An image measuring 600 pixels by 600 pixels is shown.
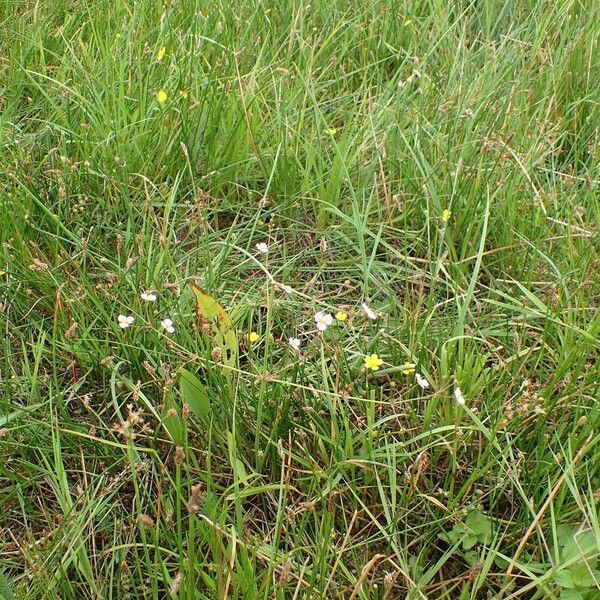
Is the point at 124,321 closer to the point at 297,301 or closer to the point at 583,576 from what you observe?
the point at 297,301

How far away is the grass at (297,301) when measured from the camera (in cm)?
129

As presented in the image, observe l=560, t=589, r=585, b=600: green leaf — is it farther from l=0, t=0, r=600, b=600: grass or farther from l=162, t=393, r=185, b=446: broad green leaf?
l=162, t=393, r=185, b=446: broad green leaf

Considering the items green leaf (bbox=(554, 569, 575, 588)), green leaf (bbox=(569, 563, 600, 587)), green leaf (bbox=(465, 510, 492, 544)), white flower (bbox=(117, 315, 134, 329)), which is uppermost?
white flower (bbox=(117, 315, 134, 329))

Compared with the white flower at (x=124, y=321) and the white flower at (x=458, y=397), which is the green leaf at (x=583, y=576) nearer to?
the white flower at (x=458, y=397)

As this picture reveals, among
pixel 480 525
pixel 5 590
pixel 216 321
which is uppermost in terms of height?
pixel 216 321

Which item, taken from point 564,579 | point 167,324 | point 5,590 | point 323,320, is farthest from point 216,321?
point 564,579

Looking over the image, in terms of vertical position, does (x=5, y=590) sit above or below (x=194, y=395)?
below

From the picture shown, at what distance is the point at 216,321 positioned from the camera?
1.47 meters

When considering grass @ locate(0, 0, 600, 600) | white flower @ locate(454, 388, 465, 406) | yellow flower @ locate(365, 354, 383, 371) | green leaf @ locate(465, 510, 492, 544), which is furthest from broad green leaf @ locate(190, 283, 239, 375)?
green leaf @ locate(465, 510, 492, 544)

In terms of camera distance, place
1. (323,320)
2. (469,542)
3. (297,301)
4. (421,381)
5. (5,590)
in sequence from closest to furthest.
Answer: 1. (5,590)
2. (469,542)
3. (421,381)
4. (323,320)
5. (297,301)

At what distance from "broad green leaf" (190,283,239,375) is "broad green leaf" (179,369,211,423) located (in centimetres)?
9

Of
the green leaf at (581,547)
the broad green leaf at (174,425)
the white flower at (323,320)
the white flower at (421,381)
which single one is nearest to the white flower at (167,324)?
the broad green leaf at (174,425)

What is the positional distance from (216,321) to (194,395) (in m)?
0.15

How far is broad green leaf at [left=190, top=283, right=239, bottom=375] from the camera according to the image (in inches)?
58.2
